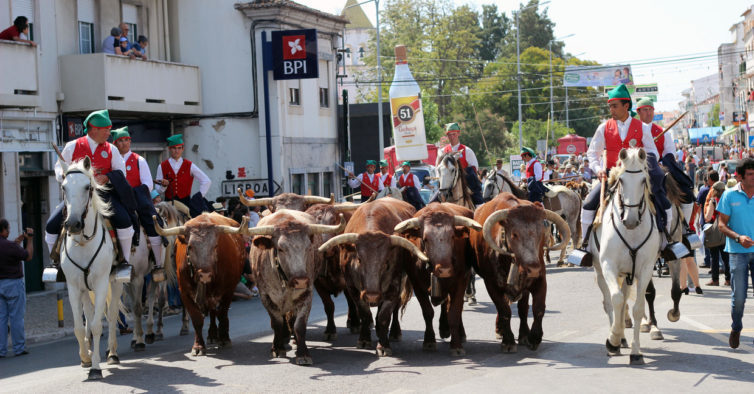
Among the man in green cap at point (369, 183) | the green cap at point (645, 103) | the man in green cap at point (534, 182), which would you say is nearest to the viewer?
the green cap at point (645, 103)

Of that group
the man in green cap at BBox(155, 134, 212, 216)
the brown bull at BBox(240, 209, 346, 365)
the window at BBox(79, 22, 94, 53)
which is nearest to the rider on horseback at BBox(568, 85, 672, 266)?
the brown bull at BBox(240, 209, 346, 365)

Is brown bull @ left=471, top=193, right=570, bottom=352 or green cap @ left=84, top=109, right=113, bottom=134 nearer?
brown bull @ left=471, top=193, right=570, bottom=352

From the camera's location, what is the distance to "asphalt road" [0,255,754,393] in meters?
9.48

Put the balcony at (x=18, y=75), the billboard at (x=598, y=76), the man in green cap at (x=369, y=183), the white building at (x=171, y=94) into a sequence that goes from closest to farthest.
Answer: the balcony at (x=18, y=75), the white building at (x=171, y=94), the man in green cap at (x=369, y=183), the billboard at (x=598, y=76)

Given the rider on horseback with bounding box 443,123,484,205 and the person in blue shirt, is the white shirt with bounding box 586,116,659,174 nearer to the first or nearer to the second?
the person in blue shirt

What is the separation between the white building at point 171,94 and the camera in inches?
794

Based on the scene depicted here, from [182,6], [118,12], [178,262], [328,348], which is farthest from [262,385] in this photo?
[182,6]

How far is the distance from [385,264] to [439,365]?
4.63ft

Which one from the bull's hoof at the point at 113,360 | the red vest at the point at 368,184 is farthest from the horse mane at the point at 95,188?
the red vest at the point at 368,184

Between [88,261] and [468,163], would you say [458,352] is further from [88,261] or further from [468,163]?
[468,163]

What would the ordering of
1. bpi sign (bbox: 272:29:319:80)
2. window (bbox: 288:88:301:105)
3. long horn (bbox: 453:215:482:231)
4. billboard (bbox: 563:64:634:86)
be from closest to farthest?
long horn (bbox: 453:215:482:231) → bpi sign (bbox: 272:29:319:80) → window (bbox: 288:88:301:105) → billboard (bbox: 563:64:634:86)

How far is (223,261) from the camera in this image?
12.4m

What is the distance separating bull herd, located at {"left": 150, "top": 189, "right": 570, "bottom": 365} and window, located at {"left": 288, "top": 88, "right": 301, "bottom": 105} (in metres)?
17.1

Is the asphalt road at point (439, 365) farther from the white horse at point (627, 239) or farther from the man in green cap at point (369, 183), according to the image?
the man in green cap at point (369, 183)
